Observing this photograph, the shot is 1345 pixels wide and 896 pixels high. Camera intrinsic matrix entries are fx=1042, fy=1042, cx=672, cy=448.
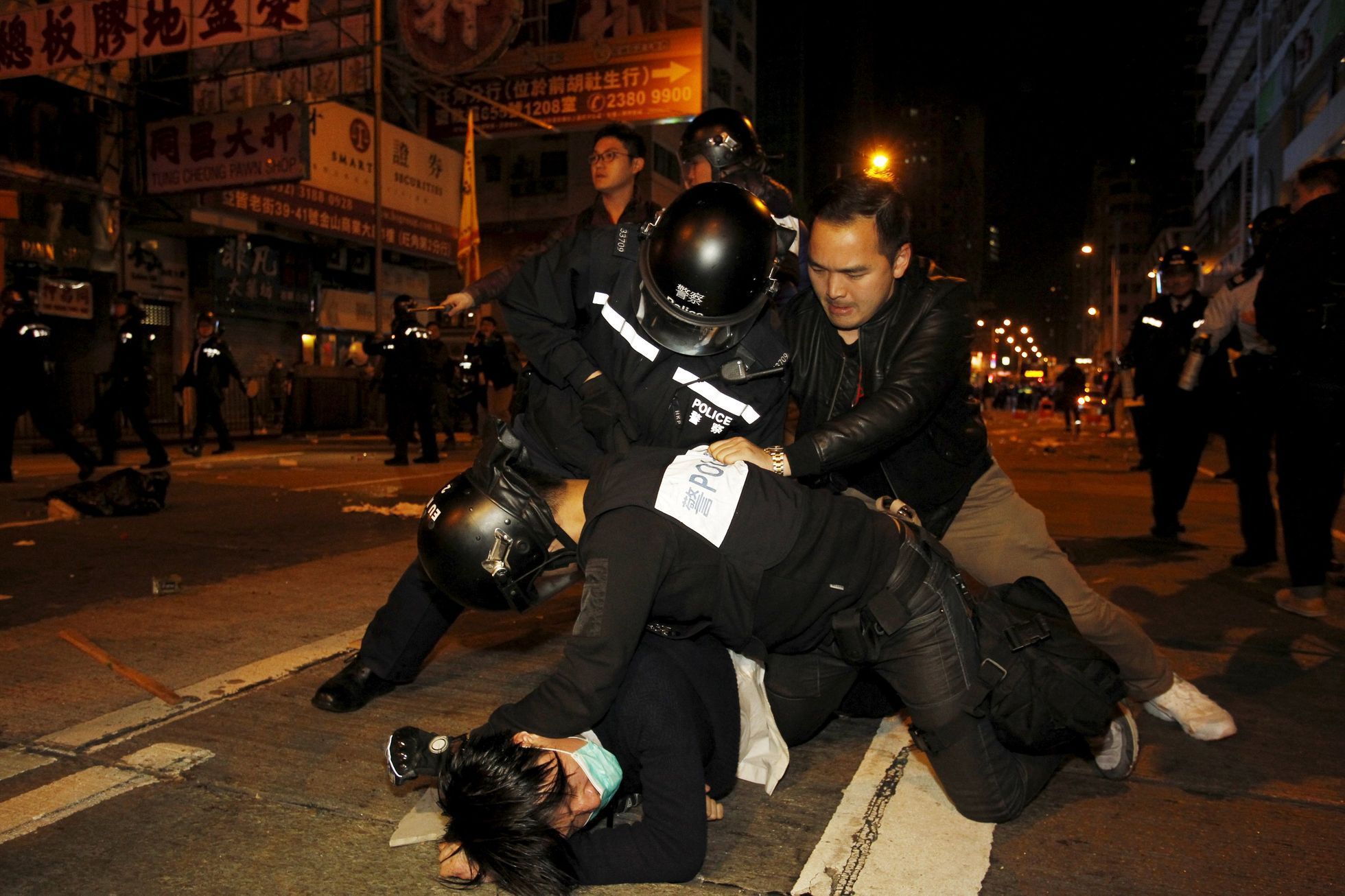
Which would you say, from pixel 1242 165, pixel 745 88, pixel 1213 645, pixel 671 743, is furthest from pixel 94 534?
pixel 745 88

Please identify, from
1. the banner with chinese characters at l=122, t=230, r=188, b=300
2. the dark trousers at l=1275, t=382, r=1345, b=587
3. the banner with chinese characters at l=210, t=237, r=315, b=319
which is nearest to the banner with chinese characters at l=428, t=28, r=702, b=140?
the banner with chinese characters at l=210, t=237, r=315, b=319

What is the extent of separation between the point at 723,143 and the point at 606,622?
2392mm

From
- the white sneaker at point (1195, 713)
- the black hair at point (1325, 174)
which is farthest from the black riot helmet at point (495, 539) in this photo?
the black hair at point (1325, 174)

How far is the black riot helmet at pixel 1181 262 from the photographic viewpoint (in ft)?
21.8

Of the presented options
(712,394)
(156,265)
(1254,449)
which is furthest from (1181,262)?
(156,265)

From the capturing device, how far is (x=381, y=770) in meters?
2.84

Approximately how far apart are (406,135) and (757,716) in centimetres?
2204

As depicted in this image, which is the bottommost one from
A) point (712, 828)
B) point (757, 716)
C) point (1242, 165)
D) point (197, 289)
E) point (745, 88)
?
point (712, 828)

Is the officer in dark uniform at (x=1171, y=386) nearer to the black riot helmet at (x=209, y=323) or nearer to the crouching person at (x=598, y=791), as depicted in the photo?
the crouching person at (x=598, y=791)

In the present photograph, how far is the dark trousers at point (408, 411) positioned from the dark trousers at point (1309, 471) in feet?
28.5

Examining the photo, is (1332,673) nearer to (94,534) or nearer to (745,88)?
(94,534)

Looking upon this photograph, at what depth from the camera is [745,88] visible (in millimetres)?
59375

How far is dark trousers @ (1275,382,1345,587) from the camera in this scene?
4516 millimetres

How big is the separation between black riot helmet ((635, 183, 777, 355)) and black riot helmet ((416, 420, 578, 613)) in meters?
0.59
